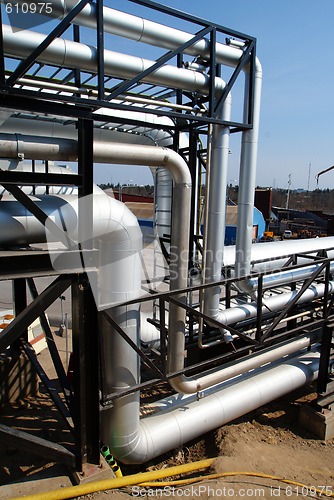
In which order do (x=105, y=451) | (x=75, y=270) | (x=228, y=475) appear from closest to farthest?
(x=75, y=270), (x=105, y=451), (x=228, y=475)

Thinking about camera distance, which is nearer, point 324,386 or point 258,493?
point 258,493

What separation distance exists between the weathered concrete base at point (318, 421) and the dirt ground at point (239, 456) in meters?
0.10

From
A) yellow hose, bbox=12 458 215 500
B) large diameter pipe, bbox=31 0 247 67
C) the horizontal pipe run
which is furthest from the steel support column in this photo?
large diameter pipe, bbox=31 0 247 67

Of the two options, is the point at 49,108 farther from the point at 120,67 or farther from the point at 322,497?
the point at 322,497

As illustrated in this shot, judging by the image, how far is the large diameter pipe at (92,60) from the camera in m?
3.80

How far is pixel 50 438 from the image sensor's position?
17.3 feet

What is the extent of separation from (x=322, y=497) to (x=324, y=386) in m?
2.30

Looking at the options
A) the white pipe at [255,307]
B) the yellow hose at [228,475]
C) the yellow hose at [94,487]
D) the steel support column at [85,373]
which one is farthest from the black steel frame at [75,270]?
the white pipe at [255,307]

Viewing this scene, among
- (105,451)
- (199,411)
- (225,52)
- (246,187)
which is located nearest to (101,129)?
(225,52)

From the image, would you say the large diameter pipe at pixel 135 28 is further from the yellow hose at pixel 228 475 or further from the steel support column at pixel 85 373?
the yellow hose at pixel 228 475

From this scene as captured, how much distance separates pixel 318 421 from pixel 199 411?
247cm

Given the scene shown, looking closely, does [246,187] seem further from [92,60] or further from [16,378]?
[16,378]

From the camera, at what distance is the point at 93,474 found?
3.93 meters

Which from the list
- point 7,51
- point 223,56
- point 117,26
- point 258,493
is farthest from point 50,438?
point 223,56
